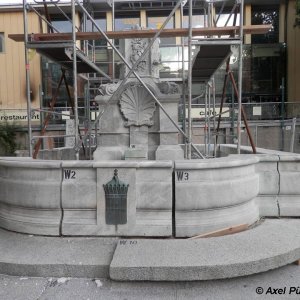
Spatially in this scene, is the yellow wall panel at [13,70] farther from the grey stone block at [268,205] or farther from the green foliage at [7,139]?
the grey stone block at [268,205]

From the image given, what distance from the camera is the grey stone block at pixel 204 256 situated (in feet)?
11.8

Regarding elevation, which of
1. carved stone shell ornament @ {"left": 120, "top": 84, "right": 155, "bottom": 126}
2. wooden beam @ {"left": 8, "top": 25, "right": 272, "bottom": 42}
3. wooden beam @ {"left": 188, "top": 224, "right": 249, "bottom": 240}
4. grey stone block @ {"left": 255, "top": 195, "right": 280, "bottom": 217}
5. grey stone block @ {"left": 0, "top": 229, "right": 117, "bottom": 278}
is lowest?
grey stone block @ {"left": 0, "top": 229, "right": 117, "bottom": 278}

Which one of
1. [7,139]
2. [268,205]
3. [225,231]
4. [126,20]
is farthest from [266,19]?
[225,231]

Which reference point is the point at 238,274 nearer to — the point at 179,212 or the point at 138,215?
the point at 179,212

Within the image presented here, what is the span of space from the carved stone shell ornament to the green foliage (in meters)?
13.8

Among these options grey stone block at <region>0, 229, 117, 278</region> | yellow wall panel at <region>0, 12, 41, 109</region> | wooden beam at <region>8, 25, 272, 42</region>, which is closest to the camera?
grey stone block at <region>0, 229, 117, 278</region>

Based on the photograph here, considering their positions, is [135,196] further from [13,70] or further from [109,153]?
[13,70]

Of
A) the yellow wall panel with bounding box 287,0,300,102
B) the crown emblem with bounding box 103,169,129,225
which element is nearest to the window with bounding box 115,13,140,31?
the yellow wall panel with bounding box 287,0,300,102

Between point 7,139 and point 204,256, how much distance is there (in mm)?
17517

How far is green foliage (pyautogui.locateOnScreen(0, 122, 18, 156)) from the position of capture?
62.7 feet

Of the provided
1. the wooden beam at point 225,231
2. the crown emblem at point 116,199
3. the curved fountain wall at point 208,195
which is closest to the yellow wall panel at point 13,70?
the crown emblem at point 116,199

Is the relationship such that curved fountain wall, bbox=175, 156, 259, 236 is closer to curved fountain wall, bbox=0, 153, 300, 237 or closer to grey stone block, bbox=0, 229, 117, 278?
curved fountain wall, bbox=0, 153, 300, 237

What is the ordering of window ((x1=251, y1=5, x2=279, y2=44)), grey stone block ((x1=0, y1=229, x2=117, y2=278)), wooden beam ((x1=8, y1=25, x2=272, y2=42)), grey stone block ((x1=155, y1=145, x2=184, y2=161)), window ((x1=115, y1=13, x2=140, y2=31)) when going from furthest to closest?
window ((x1=251, y1=5, x2=279, y2=44)) < window ((x1=115, y1=13, x2=140, y2=31)) < grey stone block ((x1=155, y1=145, x2=184, y2=161)) < wooden beam ((x1=8, y1=25, x2=272, y2=42)) < grey stone block ((x1=0, y1=229, x2=117, y2=278))

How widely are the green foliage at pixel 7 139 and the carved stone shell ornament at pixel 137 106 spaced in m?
13.8
